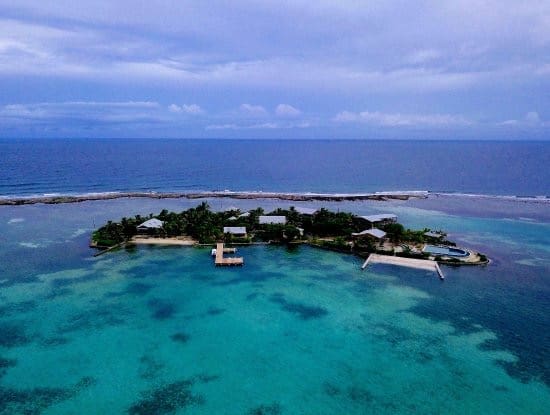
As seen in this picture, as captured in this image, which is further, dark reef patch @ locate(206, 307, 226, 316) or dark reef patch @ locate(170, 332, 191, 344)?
dark reef patch @ locate(206, 307, 226, 316)

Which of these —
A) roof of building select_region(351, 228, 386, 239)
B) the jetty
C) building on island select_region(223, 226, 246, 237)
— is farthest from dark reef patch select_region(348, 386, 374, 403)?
building on island select_region(223, 226, 246, 237)

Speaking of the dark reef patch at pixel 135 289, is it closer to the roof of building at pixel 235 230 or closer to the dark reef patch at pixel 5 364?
the dark reef patch at pixel 5 364

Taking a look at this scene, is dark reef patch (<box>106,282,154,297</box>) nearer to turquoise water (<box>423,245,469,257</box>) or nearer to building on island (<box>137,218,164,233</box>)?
building on island (<box>137,218,164,233</box>)

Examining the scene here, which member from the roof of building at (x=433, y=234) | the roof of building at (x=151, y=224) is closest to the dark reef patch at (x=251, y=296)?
the roof of building at (x=151, y=224)

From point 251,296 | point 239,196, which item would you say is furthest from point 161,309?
point 239,196

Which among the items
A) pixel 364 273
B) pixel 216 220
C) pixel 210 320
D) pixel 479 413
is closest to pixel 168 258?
pixel 216 220

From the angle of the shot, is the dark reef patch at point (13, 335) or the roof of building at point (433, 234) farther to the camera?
the roof of building at point (433, 234)
